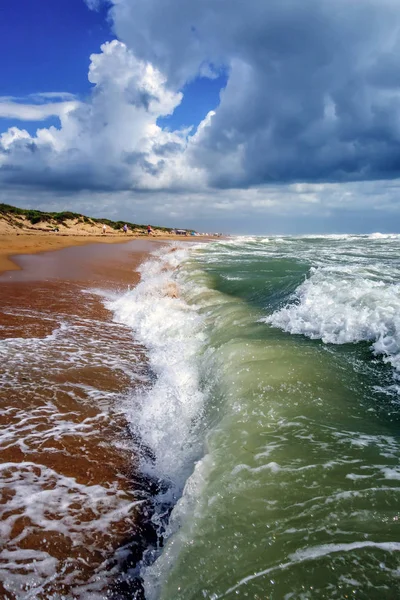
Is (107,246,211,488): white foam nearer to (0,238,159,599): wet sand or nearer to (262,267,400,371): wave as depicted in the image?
(0,238,159,599): wet sand

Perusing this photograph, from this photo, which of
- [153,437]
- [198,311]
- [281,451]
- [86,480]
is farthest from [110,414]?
[198,311]

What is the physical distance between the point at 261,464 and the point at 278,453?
20 cm

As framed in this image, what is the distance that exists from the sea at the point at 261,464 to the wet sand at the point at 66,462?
3 cm

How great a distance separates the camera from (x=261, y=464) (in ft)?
9.91

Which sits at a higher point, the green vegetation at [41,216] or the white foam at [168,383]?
the green vegetation at [41,216]

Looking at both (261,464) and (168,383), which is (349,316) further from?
(261,464)

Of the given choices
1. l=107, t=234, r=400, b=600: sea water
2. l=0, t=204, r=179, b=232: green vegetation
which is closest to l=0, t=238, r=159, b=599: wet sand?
l=107, t=234, r=400, b=600: sea water

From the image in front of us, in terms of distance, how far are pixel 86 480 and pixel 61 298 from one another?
851cm

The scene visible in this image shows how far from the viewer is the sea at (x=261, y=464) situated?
6.97ft

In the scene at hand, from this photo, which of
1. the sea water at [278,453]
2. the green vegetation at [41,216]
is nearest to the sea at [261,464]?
the sea water at [278,453]

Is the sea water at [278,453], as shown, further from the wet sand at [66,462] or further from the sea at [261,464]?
the wet sand at [66,462]

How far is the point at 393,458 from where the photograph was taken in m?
3.03

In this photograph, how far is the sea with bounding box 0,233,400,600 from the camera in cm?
212

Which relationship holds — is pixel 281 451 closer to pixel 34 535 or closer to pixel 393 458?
pixel 393 458
